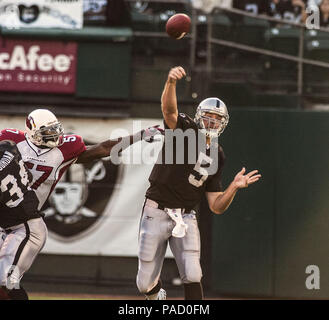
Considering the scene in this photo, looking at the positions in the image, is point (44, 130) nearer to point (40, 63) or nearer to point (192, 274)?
point (192, 274)

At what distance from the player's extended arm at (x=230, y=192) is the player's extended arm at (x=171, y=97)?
765mm

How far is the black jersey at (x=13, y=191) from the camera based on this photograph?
7.41m

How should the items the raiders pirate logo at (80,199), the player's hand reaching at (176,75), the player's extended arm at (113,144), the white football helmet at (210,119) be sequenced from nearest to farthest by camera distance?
the player's hand reaching at (176,75)
the white football helmet at (210,119)
the player's extended arm at (113,144)
the raiders pirate logo at (80,199)

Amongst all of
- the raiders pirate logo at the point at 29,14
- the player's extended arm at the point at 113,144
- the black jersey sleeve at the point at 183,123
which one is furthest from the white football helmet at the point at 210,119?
the raiders pirate logo at the point at 29,14

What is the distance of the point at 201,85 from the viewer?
12008 millimetres

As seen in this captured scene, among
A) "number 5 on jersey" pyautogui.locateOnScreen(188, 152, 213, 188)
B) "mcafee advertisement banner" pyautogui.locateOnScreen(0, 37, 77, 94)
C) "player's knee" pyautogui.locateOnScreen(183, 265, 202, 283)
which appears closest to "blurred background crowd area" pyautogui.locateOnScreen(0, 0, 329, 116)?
"mcafee advertisement banner" pyautogui.locateOnScreen(0, 37, 77, 94)

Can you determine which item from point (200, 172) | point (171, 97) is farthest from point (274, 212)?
point (171, 97)

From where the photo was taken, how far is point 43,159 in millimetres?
7691

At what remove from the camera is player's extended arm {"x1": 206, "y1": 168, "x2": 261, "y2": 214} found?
23.6 feet

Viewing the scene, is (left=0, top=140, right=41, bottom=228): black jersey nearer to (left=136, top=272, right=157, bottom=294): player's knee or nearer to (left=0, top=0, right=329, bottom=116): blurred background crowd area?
(left=136, top=272, right=157, bottom=294): player's knee

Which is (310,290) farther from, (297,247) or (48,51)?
(48,51)

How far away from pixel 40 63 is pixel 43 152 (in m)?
4.77

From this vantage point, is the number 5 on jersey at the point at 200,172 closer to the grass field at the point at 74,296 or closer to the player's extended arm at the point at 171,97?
the player's extended arm at the point at 171,97

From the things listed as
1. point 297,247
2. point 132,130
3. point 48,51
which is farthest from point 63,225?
point 297,247
